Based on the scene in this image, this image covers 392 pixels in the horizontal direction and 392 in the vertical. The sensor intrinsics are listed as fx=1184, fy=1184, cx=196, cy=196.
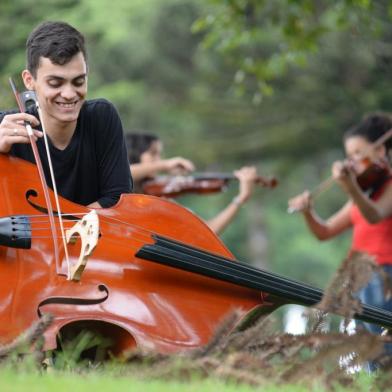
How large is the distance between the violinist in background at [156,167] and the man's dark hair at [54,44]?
10.3 ft

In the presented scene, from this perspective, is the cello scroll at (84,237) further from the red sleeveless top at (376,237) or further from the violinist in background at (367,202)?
the red sleeveless top at (376,237)

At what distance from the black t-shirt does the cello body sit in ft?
0.84

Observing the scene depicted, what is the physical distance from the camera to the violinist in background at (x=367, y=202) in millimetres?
6914

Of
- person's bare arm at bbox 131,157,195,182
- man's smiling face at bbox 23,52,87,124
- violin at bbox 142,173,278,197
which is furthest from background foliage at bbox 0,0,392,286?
man's smiling face at bbox 23,52,87,124

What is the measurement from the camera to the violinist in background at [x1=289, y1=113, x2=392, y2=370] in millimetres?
6914

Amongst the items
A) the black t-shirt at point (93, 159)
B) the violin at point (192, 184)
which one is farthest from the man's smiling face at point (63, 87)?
the violin at point (192, 184)

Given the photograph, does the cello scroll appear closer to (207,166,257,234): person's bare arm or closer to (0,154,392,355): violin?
(0,154,392,355): violin

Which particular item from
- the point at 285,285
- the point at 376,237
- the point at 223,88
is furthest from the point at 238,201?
the point at 223,88

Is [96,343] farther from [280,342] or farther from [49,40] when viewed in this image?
[49,40]

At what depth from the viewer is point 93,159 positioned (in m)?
4.94

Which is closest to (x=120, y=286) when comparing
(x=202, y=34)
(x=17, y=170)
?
(x=17, y=170)

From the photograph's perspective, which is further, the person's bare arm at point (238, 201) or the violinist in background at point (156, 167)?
the person's bare arm at point (238, 201)

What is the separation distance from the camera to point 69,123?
16.0 feet

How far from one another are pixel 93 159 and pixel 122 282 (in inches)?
30.8
